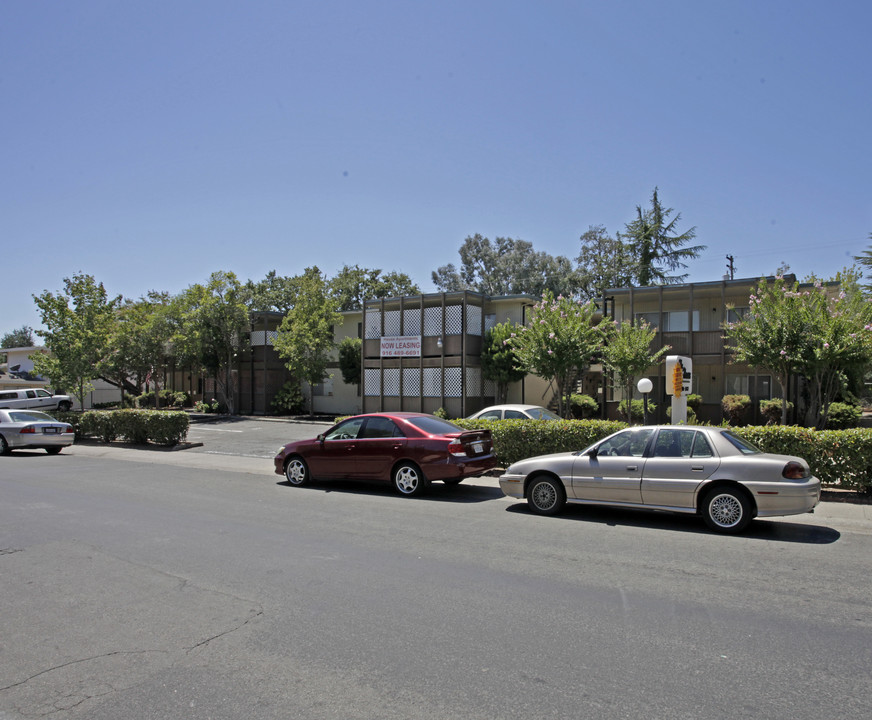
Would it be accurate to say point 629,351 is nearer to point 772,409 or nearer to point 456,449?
point 772,409

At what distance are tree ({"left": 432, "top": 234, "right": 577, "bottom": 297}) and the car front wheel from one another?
4190 centimetres

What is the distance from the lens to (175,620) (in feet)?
16.8

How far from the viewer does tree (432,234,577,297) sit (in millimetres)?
55906

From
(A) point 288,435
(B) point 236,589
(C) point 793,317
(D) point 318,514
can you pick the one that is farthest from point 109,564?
(A) point 288,435

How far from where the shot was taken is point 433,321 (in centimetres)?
2848

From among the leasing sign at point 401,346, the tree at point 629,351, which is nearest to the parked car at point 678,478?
the tree at point 629,351

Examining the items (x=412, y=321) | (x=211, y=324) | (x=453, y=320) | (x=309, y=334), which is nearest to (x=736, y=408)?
(x=453, y=320)

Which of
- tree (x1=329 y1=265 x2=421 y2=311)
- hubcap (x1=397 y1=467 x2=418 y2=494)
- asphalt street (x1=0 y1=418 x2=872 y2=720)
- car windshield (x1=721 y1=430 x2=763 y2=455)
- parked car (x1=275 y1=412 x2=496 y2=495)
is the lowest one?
asphalt street (x1=0 y1=418 x2=872 y2=720)

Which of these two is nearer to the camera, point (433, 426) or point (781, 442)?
point (781, 442)

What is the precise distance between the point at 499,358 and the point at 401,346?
15.1ft

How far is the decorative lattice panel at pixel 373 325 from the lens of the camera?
1183 inches

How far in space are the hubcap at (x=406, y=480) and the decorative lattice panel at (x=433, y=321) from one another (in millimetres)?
16987

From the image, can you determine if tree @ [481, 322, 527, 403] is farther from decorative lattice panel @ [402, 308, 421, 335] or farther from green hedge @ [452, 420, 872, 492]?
green hedge @ [452, 420, 872, 492]

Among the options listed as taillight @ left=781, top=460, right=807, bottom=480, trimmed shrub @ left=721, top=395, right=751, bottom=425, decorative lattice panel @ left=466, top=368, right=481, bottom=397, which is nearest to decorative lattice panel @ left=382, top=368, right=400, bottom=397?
decorative lattice panel @ left=466, top=368, right=481, bottom=397
